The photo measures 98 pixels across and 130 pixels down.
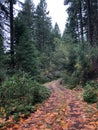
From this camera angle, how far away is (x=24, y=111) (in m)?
7.61

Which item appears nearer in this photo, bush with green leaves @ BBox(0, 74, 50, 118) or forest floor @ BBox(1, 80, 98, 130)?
forest floor @ BBox(1, 80, 98, 130)

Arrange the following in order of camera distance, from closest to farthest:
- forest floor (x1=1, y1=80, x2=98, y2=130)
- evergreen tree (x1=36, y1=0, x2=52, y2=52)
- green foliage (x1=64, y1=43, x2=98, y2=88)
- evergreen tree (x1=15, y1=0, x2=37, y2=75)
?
forest floor (x1=1, y1=80, x2=98, y2=130), green foliage (x1=64, y1=43, x2=98, y2=88), evergreen tree (x1=15, y1=0, x2=37, y2=75), evergreen tree (x1=36, y1=0, x2=52, y2=52)

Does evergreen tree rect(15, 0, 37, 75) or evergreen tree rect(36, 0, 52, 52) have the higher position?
evergreen tree rect(36, 0, 52, 52)

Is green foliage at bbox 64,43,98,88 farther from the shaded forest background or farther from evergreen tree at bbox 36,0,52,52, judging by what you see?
evergreen tree at bbox 36,0,52,52

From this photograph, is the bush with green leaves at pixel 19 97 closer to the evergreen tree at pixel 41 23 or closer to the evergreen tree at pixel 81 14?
the evergreen tree at pixel 81 14

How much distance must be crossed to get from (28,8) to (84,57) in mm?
29133

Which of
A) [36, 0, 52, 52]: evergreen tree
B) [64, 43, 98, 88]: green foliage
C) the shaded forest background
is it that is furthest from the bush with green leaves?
[36, 0, 52, 52]: evergreen tree

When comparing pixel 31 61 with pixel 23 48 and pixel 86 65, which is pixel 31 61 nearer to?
pixel 23 48

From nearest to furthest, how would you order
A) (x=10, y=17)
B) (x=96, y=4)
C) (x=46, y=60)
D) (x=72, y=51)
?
(x=10, y=17) → (x=72, y=51) → (x=96, y=4) → (x=46, y=60)

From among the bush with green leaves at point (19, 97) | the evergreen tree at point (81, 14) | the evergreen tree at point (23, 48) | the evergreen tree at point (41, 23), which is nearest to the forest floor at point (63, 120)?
the bush with green leaves at point (19, 97)

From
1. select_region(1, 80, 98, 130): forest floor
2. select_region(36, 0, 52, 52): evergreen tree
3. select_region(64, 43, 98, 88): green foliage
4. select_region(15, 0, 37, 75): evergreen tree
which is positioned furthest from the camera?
select_region(36, 0, 52, 52): evergreen tree

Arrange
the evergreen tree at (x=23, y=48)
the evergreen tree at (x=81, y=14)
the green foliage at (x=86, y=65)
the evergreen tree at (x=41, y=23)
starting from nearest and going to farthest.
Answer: the green foliage at (x=86, y=65) → the evergreen tree at (x=23, y=48) → the evergreen tree at (x=81, y=14) → the evergreen tree at (x=41, y=23)

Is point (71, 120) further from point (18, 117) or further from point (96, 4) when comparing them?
point (96, 4)

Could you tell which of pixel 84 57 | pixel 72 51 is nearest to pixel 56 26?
pixel 72 51
